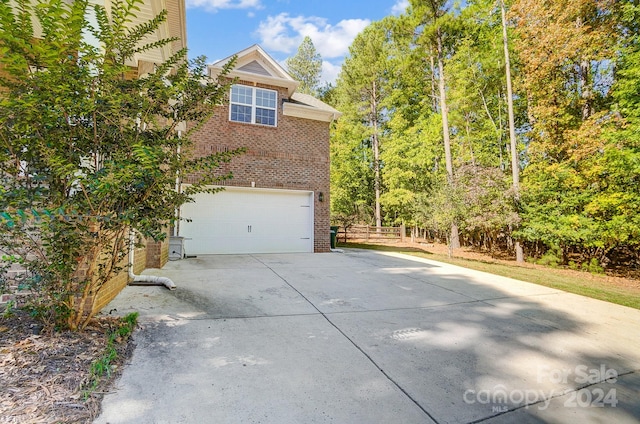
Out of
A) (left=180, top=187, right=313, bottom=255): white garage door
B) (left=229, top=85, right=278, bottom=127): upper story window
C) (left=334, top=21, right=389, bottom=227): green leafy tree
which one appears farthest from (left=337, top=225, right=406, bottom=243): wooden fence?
(left=229, top=85, right=278, bottom=127): upper story window

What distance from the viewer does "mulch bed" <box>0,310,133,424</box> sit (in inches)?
71.1

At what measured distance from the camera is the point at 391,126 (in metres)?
22.8

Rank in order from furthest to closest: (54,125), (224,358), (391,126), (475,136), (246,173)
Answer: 1. (391,126)
2. (475,136)
3. (246,173)
4. (224,358)
5. (54,125)

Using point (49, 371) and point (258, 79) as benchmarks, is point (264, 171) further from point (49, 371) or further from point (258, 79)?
point (49, 371)

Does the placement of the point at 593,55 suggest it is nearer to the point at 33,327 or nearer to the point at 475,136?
the point at 475,136

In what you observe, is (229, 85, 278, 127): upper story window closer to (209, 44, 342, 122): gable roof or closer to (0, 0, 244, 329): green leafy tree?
(209, 44, 342, 122): gable roof

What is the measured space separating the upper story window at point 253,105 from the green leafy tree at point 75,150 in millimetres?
7379

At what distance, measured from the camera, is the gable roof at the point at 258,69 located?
9992 mm

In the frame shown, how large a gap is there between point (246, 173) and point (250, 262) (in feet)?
11.1

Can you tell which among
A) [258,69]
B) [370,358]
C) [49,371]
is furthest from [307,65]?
[49,371]

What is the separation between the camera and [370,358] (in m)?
2.80

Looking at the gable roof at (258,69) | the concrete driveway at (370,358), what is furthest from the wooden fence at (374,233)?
the concrete driveway at (370,358)

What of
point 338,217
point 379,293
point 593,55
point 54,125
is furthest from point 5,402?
point 338,217

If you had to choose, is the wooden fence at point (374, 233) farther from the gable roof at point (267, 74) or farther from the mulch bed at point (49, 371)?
the mulch bed at point (49, 371)
